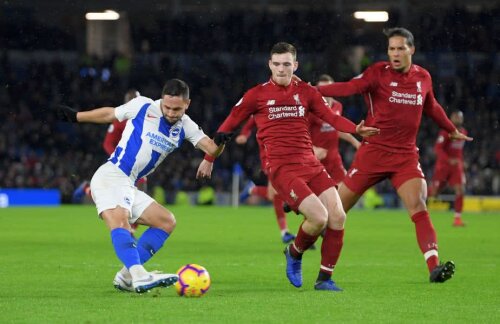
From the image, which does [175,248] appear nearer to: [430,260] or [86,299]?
[430,260]

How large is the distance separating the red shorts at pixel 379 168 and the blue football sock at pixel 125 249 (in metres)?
2.80

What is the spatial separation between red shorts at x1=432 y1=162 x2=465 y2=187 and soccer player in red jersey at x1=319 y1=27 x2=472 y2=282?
12.1 meters

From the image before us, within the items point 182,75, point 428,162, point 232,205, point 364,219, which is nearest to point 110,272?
point 364,219

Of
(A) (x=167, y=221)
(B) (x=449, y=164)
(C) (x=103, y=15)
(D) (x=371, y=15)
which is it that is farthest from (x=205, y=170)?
(D) (x=371, y=15)

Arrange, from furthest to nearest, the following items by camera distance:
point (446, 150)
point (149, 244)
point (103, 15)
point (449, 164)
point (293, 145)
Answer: point (103, 15), point (446, 150), point (449, 164), point (293, 145), point (149, 244)

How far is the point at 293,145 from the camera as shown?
9.48 m

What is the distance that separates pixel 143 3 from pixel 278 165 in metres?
29.0

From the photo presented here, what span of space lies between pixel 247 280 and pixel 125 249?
72.9 inches

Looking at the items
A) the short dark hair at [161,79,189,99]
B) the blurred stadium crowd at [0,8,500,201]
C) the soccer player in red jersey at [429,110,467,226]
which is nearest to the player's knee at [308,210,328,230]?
the short dark hair at [161,79,189,99]

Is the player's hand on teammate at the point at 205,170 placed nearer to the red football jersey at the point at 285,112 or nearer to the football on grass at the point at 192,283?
the red football jersey at the point at 285,112

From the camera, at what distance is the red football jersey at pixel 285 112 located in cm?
945

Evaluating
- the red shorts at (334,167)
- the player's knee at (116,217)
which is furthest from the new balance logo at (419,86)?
the red shorts at (334,167)

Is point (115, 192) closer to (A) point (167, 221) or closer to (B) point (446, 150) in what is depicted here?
(A) point (167, 221)

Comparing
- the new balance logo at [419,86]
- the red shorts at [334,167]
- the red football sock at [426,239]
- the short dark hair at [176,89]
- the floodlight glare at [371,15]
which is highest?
the short dark hair at [176,89]
